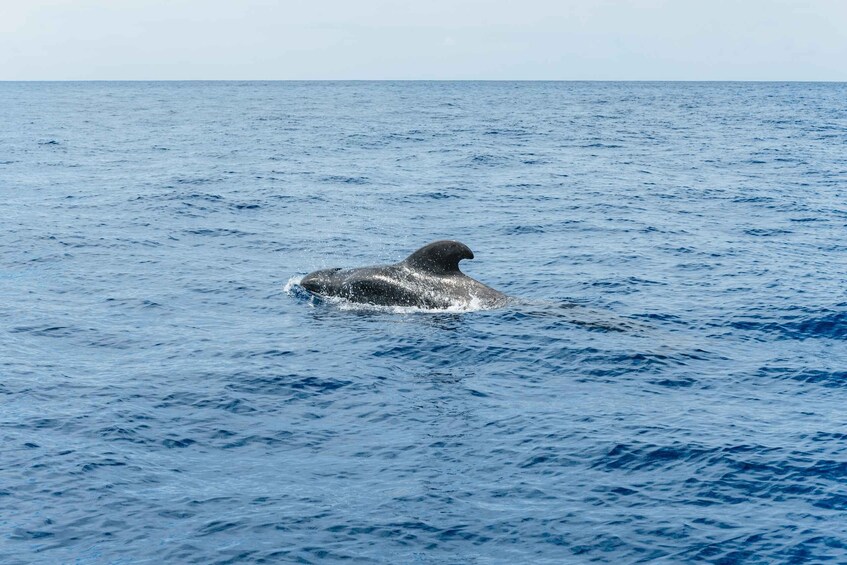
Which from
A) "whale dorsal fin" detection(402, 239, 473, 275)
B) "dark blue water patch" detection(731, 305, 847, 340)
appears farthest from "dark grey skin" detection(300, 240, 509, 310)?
"dark blue water patch" detection(731, 305, 847, 340)

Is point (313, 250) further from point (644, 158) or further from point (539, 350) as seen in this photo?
point (644, 158)

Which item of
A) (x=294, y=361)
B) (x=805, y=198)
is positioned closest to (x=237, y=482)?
(x=294, y=361)

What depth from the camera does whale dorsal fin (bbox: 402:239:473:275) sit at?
75.6 feet

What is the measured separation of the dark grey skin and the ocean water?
62 centimetres

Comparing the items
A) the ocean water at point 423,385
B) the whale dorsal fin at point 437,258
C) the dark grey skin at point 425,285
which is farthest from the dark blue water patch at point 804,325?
the whale dorsal fin at point 437,258

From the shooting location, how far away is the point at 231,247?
31484 millimetres

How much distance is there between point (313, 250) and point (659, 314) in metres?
12.4

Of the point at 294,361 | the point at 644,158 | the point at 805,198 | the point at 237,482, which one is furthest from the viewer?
the point at 644,158

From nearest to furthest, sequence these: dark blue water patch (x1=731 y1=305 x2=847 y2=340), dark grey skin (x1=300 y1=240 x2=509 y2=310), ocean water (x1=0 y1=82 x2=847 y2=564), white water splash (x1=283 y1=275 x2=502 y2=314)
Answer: ocean water (x1=0 y1=82 x2=847 y2=564) < dark blue water patch (x1=731 y1=305 x2=847 y2=340) < white water splash (x1=283 y1=275 x2=502 y2=314) < dark grey skin (x1=300 y1=240 x2=509 y2=310)

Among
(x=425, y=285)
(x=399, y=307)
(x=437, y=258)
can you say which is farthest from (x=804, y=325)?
(x=399, y=307)

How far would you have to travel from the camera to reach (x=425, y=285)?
23391 mm

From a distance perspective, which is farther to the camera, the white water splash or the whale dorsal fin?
the whale dorsal fin

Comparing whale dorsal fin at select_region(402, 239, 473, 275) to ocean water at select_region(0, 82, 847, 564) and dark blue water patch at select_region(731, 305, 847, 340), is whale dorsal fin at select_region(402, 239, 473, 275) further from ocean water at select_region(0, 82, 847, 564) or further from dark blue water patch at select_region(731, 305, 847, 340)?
dark blue water patch at select_region(731, 305, 847, 340)

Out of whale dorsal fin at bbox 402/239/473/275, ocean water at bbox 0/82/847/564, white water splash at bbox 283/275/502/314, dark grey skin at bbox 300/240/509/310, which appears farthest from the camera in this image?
dark grey skin at bbox 300/240/509/310
